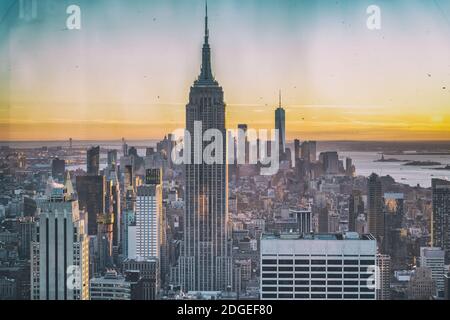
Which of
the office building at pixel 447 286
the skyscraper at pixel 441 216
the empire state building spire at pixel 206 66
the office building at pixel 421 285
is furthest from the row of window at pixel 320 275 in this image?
the empire state building spire at pixel 206 66

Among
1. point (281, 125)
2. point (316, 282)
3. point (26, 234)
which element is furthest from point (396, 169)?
point (26, 234)

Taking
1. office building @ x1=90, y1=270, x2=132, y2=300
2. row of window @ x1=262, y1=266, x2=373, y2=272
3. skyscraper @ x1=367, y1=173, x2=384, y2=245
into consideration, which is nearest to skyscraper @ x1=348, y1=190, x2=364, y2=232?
skyscraper @ x1=367, y1=173, x2=384, y2=245

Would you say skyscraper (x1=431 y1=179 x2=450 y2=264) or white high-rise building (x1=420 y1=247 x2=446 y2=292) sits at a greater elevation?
skyscraper (x1=431 y1=179 x2=450 y2=264)

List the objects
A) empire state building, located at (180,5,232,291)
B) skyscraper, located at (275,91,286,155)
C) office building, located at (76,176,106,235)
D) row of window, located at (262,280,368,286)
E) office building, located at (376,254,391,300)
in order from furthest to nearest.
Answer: office building, located at (76,176,106,235)
empire state building, located at (180,5,232,291)
skyscraper, located at (275,91,286,155)
row of window, located at (262,280,368,286)
office building, located at (376,254,391,300)

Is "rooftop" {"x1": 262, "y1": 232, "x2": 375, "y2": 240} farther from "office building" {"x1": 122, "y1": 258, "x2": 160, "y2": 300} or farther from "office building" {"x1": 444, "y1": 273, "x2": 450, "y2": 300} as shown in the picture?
"office building" {"x1": 122, "y1": 258, "x2": 160, "y2": 300}

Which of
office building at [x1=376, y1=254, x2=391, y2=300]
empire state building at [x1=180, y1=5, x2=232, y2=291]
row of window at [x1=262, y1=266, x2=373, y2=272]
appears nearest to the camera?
office building at [x1=376, y1=254, x2=391, y2=300]

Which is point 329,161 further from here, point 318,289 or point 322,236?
point 318,289

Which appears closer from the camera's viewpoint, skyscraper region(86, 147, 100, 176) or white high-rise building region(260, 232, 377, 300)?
white high-rise building region(260, 232, 377, 300)
